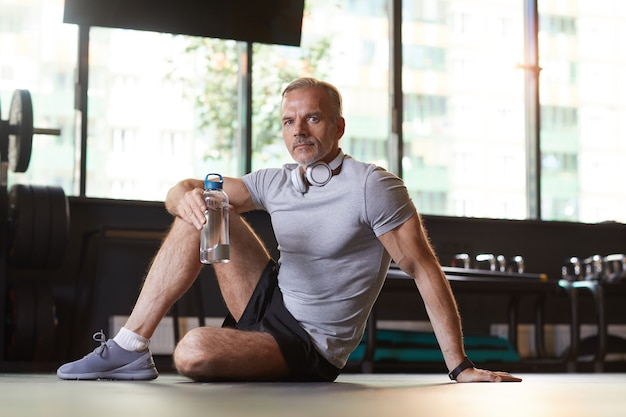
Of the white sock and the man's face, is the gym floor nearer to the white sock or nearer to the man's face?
the white sock

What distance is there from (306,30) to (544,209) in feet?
7.00

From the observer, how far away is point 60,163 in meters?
5.81

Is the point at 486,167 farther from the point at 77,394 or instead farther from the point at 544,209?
the point at 77,394

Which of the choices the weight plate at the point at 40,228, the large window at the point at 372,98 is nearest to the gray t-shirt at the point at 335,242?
the weight plate at the point at 40,228

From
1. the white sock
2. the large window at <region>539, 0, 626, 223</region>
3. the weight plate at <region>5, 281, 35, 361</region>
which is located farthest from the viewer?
the large window at <region>539, 0, 626, 223</region>

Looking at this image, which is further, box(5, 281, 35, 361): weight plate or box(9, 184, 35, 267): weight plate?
box(9, 184, 35, 267): weight plate

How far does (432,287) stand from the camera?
2582mm

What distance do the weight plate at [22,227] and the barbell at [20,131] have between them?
5.4 inches

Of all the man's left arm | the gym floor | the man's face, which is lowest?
the gym floor

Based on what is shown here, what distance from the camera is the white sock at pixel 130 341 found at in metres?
2.60

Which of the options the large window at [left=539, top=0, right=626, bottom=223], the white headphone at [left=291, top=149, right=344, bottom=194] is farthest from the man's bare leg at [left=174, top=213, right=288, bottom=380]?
the large window at [left=539, top=0, right=626, bottom=223]

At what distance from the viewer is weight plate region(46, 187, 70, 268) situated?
4961 mm

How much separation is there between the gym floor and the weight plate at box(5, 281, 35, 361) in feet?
7.69

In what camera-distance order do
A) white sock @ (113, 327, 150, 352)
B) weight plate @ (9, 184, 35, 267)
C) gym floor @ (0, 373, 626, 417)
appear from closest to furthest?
gym floor @ (0, 373, 626, 417)
white sock @ (113, 327, 150, 352)
weight plate @ (9, 184, 35, 267)
